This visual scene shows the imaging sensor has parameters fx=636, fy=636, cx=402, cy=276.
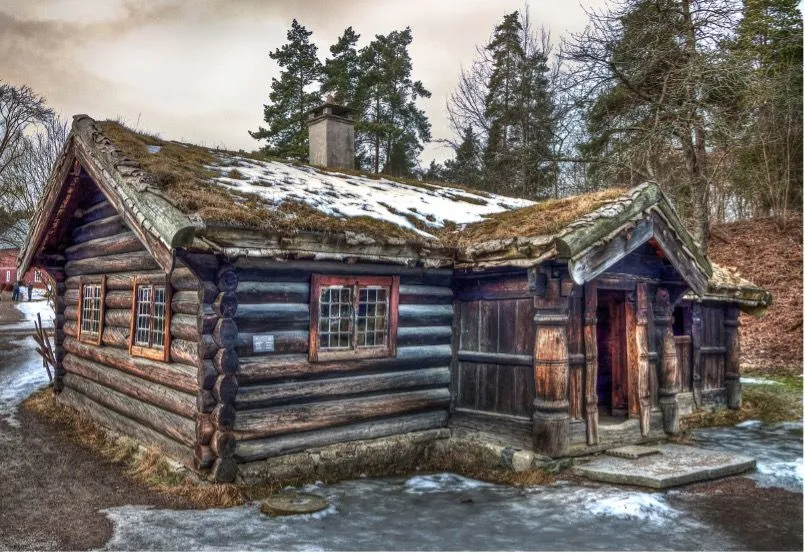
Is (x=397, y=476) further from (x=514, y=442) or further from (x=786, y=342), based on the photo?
(x=786, y=342)

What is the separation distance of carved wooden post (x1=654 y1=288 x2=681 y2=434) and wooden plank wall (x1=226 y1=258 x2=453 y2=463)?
3277 mm

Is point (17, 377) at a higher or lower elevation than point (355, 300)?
lower

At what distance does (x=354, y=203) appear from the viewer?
9.82m

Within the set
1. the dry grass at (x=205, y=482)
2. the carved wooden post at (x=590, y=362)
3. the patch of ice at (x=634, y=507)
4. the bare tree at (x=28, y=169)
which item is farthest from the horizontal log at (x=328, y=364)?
the bare tree at (x=28, y=169)

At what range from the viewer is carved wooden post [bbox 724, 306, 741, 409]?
13.3 meters

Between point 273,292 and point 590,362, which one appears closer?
point 273,292

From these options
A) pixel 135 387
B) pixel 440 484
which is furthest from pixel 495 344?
pixel 135 387

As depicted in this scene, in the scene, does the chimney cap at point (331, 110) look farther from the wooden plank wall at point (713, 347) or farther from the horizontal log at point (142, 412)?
the wooden plank wall at point (713, 347)

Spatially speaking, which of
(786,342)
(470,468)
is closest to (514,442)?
(470,468)

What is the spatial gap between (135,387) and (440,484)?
4671 millimetres

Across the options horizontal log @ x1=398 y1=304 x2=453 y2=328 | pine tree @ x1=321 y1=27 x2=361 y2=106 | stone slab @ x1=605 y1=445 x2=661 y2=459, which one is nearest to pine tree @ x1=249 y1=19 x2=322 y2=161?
pine tree @ x1=321 y1=27 x2=361 y2=106

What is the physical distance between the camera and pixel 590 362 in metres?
8.72

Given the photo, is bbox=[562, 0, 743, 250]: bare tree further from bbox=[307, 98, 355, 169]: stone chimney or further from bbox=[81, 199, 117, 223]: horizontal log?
bbox=[81, 199, 117, 223]: horizontal log

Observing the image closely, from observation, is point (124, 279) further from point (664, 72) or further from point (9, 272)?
point (9, 272)
